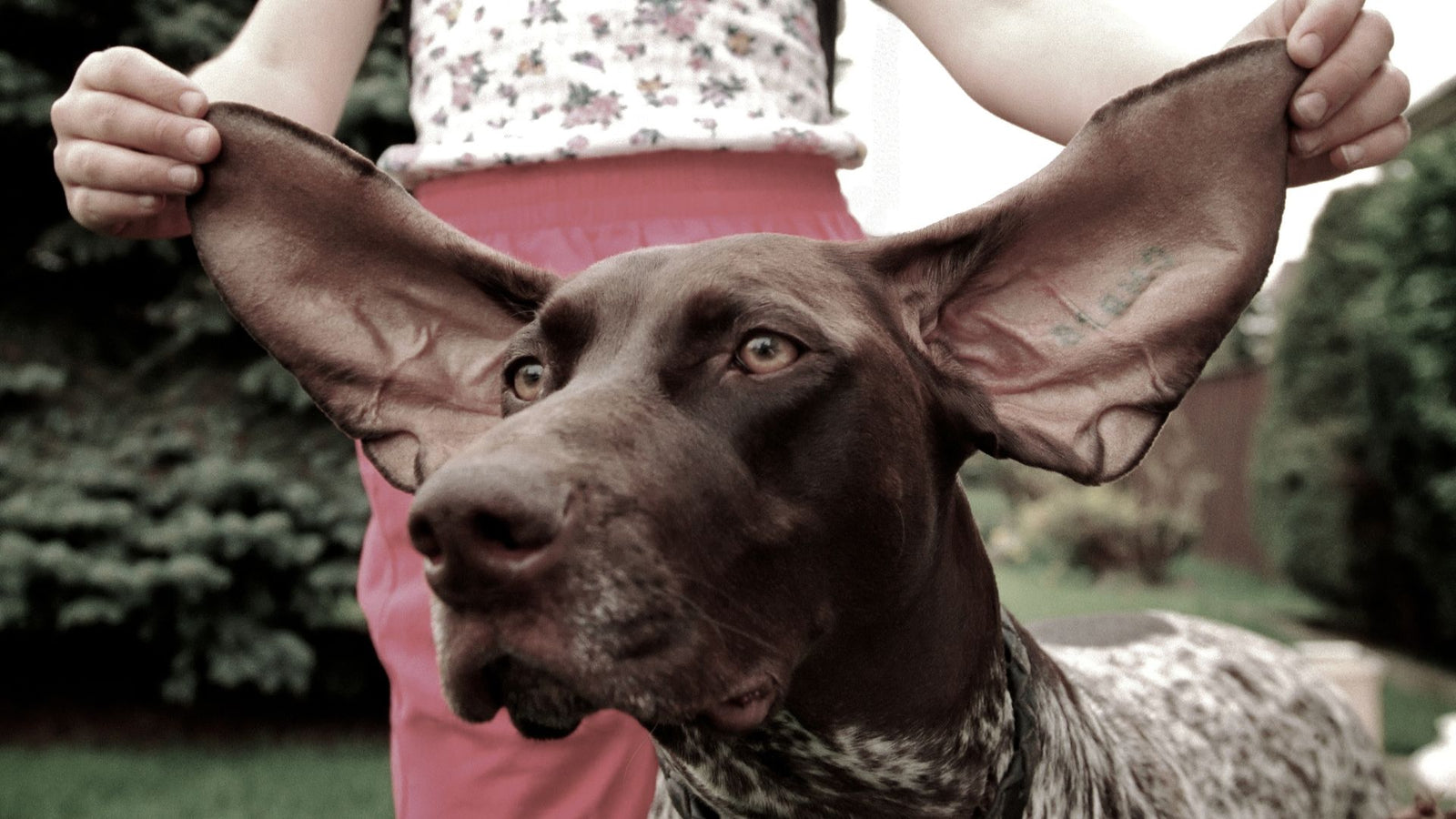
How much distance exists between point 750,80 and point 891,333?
0.76m

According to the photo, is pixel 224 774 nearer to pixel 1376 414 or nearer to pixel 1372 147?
pixel 1372 147

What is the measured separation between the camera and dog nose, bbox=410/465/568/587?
1577 mm

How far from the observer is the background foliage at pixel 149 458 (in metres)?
6.84

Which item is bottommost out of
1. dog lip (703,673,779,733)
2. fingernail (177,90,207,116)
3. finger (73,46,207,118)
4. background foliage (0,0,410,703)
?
background foliage (0,0,410,703)

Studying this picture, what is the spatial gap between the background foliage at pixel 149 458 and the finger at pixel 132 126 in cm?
489

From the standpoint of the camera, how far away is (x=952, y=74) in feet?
9.14

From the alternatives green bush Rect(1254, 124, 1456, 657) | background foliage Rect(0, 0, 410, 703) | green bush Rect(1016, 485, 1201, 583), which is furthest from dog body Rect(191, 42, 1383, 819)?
green bush Rect(1016, 485, 1201, 583)

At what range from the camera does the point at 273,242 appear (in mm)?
2408

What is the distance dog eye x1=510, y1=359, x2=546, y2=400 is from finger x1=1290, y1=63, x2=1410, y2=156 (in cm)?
131

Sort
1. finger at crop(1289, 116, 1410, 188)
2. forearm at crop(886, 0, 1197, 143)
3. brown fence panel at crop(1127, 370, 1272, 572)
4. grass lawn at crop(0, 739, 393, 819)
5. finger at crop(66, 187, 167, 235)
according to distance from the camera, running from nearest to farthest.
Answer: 1. finger at crop(1289, 116, 1410, 188)
2. finger at crop(66, 187, 167, 235)
3. forearm at crop(886, 0, 1197, 143)
4. grass lawn at crop(0, 739, 393, 819)
5. brown fence panel at crop(1127, 370, 1272, 572)

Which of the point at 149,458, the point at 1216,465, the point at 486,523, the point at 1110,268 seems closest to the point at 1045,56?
the point at 1110,268

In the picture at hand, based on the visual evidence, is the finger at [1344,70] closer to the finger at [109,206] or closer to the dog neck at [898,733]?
the dog neck at [898,733]

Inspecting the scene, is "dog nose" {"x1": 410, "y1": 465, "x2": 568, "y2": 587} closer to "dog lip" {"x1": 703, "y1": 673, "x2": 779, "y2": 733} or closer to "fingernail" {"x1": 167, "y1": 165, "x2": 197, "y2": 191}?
"dog lip" {"x1": 703, "y1": 673, "x2": 779, "y2": 733}

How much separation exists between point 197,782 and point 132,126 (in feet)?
17.5
